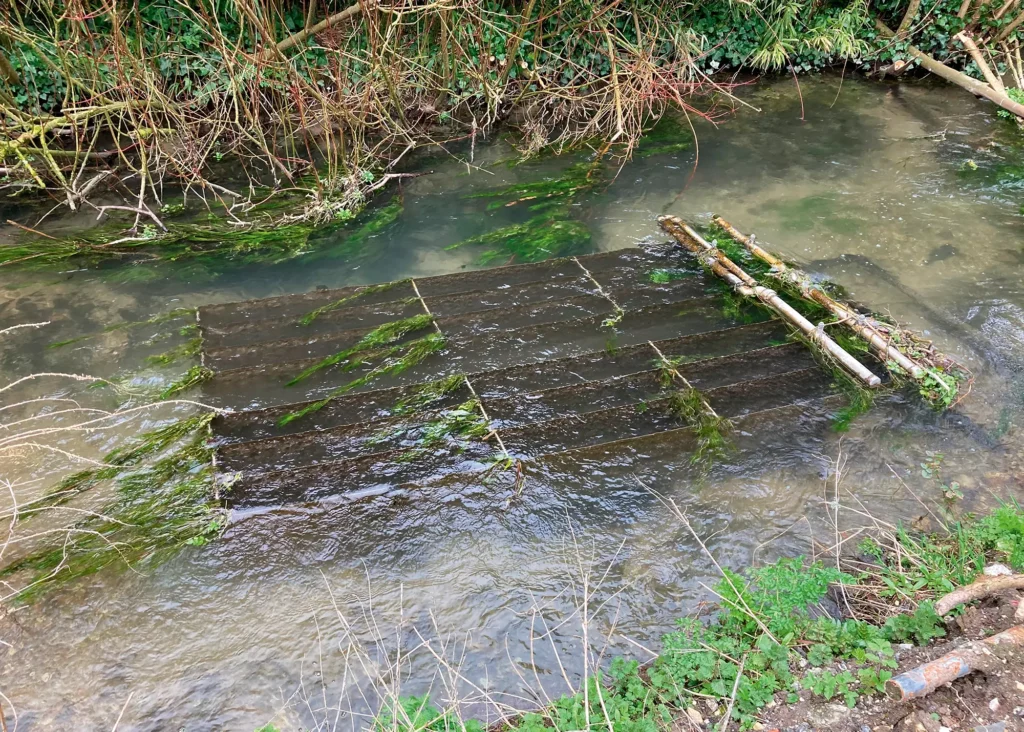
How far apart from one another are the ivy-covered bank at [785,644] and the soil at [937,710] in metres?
0.03

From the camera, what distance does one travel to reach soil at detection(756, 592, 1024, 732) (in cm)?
251

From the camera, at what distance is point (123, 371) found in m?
4.57

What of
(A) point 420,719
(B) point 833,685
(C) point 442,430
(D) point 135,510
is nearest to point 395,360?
(C) point 442,430

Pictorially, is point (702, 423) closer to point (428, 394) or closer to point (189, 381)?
point (428, 394)

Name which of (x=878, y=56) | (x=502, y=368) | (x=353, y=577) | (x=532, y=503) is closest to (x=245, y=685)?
(x=353, y=577)

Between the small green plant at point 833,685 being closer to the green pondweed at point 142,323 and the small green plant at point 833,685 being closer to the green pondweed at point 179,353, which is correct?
the green pondweed at point 179,353

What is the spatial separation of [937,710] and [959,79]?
345 inches

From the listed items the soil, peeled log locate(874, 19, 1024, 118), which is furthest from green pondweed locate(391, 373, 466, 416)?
peeled log locate(874, 19, 1024, 118)

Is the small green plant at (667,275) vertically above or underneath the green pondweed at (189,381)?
above

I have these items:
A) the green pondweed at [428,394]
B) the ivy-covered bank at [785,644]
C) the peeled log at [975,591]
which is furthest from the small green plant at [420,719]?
the peeled log at [975,591]

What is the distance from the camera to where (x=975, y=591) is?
297 centimetres

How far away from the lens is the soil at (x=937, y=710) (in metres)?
2.51

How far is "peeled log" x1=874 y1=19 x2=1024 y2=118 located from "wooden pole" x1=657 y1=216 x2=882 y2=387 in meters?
4.75

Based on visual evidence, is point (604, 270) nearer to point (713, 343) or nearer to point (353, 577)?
point (713, 343)
